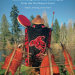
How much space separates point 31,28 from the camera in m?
2.02

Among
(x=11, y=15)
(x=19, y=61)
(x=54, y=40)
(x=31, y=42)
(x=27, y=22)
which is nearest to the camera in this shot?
(x=19, y=61)

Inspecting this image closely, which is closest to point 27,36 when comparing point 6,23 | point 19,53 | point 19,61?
point 19,53

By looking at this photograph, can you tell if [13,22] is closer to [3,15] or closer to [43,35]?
[3,15]

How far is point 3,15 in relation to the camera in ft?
63.2

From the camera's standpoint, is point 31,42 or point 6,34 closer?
point 31,42

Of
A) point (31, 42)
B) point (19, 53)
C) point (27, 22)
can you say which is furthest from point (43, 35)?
point (19, 53)

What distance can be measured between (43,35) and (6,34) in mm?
19051

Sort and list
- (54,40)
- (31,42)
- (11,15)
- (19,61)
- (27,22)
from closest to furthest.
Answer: (19,61)
(31,42)
(27,22)
(11,15)
(54,40)

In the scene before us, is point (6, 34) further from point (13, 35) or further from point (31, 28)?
point (31, 28)

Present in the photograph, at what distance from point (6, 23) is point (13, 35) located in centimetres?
364

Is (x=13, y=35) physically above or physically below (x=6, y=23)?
below

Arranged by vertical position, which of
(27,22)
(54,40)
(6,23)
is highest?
(6,23)

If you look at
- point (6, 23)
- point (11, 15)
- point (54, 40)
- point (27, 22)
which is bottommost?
point (54, 40)

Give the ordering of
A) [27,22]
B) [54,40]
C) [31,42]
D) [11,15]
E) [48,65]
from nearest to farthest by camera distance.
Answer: [48,65] < [31,42] < [27,22] < [11,15] < [54,40]
